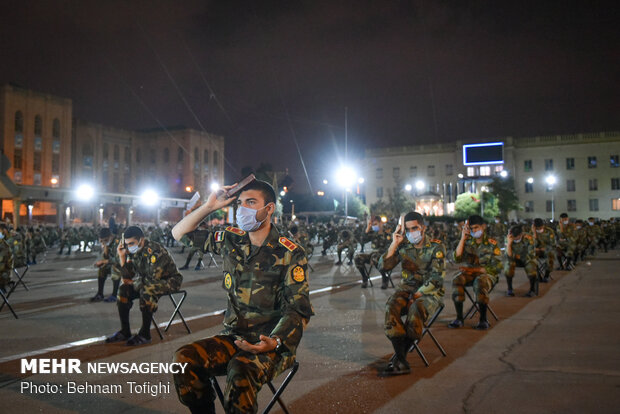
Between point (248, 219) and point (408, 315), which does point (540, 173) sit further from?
point (248, 219)

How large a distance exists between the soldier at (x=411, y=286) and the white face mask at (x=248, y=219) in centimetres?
258

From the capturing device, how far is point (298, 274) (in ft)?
12.4

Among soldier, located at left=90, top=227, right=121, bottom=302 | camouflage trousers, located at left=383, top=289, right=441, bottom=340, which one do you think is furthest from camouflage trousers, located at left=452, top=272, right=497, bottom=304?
soldier, located at left=90, top=227, right=121, bottom=302

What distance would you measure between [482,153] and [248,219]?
61516 mm

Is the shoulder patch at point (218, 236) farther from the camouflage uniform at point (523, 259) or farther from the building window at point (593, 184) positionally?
the building window at point (593, 184)

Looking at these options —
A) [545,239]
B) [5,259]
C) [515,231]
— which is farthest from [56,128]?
[515,231]

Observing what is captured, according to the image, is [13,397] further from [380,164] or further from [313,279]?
[380,164]

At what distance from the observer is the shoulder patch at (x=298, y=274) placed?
375 centimetres

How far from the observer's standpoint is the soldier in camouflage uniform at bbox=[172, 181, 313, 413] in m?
3.30

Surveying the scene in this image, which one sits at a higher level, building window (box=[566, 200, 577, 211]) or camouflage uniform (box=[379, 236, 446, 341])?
building window (box=[566, 200, 577, 211])

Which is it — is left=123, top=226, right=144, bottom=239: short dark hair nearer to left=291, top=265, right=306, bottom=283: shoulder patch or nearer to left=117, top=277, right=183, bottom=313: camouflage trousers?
left=117, top=277, right=183, bottom=313: camouflage trousers

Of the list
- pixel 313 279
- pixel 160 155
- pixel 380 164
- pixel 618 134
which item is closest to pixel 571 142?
pixel 618 134

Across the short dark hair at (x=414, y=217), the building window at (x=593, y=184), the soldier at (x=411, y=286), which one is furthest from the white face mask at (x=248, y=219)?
the building window at (x=593, y=184)

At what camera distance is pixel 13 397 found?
5.18 m
